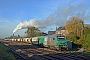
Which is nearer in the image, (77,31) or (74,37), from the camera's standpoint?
(74,37)

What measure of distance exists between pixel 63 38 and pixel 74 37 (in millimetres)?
9659

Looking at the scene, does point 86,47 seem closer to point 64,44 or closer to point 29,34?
point 64,44

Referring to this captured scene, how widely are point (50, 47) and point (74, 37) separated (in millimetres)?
9300

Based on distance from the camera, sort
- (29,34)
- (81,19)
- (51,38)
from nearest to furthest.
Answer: (51,38) → (81,19) → (29,34)

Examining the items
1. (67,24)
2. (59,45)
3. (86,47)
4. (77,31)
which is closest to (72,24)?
(67,24)

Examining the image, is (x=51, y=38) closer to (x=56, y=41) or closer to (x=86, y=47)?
(x=56, y=41)

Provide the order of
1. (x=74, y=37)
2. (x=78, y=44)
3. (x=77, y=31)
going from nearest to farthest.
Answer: (x=78, y=44) → (x=74, y=37) → (x=77, y=31)

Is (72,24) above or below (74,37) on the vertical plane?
above

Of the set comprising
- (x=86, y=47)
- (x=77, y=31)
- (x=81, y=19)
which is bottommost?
(x=86, y=47)

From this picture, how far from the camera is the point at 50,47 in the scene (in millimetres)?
33906

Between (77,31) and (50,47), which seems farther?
(77,31)

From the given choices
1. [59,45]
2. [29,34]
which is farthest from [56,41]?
[29,34]

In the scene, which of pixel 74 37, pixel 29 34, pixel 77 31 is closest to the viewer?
pixel 74 37

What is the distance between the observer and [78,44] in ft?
126
